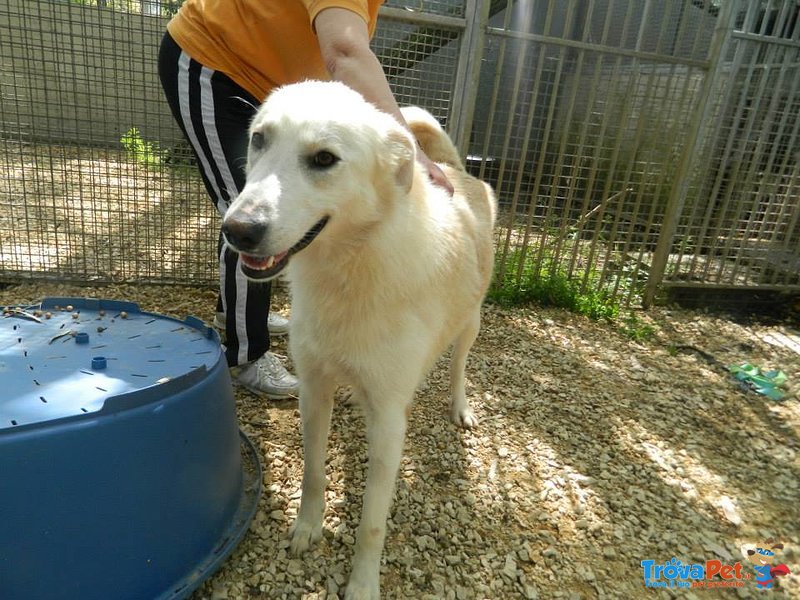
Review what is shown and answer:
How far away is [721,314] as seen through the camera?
4.90 meters

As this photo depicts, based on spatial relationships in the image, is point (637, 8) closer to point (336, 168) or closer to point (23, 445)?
point (336, 168)

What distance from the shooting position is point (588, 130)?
14.4 ft

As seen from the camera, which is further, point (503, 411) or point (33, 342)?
point (503, 411)

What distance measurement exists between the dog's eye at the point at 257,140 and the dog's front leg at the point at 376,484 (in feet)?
2.96

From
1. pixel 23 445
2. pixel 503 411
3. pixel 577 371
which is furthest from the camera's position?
pixel 577 371

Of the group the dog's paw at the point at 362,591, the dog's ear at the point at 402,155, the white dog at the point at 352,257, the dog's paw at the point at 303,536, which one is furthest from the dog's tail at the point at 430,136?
the dog's paw at the point at 362,591

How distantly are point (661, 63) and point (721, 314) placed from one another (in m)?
2.33

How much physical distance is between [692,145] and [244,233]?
4337 millimetres

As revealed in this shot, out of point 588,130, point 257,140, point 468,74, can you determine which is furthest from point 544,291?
point 257,140

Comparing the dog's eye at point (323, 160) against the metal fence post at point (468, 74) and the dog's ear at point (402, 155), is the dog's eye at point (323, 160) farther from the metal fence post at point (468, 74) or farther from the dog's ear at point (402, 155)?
the metal fence post at point (468, 74)

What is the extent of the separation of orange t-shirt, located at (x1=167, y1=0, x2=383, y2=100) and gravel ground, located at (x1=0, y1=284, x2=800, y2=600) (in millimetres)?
1669

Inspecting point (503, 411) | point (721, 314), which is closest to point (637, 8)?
point (721, 314)

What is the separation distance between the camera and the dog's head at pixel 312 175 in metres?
1.40

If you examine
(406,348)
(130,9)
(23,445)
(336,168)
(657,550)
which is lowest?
(657,550)
